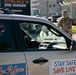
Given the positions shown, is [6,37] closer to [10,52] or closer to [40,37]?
[10,52]

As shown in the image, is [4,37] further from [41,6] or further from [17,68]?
[41,6]

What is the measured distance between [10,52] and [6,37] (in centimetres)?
23

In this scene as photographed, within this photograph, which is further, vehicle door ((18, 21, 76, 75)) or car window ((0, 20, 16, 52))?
vehicle door ((18, 21, 76, 75))

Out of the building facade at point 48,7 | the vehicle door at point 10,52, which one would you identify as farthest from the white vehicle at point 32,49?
the building facade at point 48,7

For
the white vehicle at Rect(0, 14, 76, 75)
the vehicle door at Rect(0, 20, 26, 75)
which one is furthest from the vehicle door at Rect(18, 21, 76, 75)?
the vehicle door at Rect(0, 20, 26, 75)

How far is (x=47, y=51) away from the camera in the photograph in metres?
4.57

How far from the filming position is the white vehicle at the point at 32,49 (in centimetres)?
426

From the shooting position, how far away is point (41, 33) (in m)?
4.95

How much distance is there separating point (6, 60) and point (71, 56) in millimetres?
1102

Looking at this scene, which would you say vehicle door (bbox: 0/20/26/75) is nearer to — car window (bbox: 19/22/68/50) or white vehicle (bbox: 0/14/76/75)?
white vehicle (bbox: 0/14/76/75)

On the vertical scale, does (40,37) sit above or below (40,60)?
above

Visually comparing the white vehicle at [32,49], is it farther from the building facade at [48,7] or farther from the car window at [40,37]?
the building facade at [48,7]

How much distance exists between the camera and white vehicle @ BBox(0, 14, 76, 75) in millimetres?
4262

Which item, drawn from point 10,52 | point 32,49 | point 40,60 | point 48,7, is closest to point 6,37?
point 10,52
